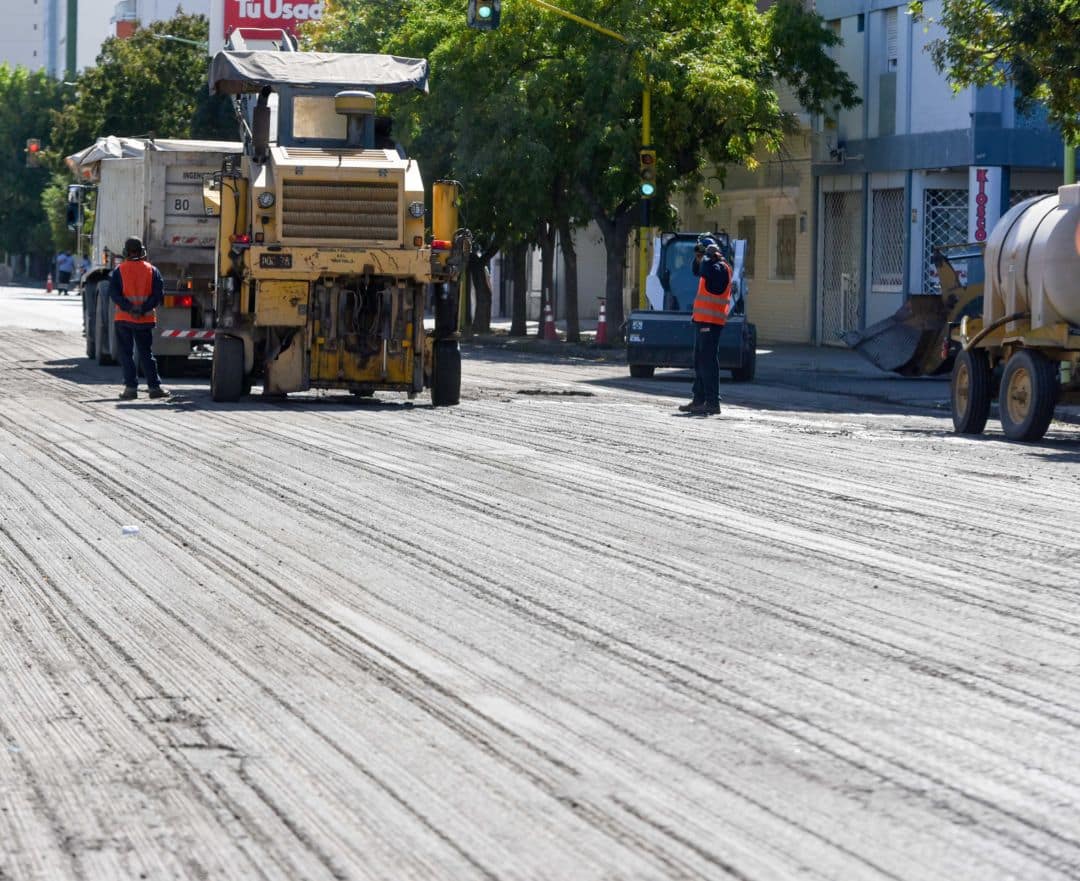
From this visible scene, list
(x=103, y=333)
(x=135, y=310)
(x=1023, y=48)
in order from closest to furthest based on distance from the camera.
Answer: (x=135, y=310) < (x=1023, y=48) < (x=103, y=333)

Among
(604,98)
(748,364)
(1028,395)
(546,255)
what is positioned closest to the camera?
(1028,395)

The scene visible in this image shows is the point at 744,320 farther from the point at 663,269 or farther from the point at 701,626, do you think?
the point at 701,626

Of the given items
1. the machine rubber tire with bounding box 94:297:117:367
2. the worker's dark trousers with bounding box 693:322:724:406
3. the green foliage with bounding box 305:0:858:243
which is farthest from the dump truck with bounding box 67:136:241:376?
the green foliage with bounding box 305:0:858:243

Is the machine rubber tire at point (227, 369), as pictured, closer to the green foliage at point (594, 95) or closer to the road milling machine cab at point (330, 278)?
the road milling machine cab at point (330, 278)

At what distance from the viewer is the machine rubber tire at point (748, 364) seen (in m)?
30.9

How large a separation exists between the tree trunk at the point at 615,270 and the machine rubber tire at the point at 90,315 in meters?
13.6

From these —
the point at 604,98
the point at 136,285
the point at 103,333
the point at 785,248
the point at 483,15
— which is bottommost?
the point at 103,333

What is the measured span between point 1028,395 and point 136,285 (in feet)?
30.7

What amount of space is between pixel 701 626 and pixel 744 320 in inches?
883

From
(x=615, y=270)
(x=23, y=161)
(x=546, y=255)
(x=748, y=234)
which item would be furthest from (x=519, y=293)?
(x=23, y=161)

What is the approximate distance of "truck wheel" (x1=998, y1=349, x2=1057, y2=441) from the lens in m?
19.3

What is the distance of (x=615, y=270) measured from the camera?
42.6 metres

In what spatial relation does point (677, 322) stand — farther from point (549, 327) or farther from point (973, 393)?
point (549, 327)

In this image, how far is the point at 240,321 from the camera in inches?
863
